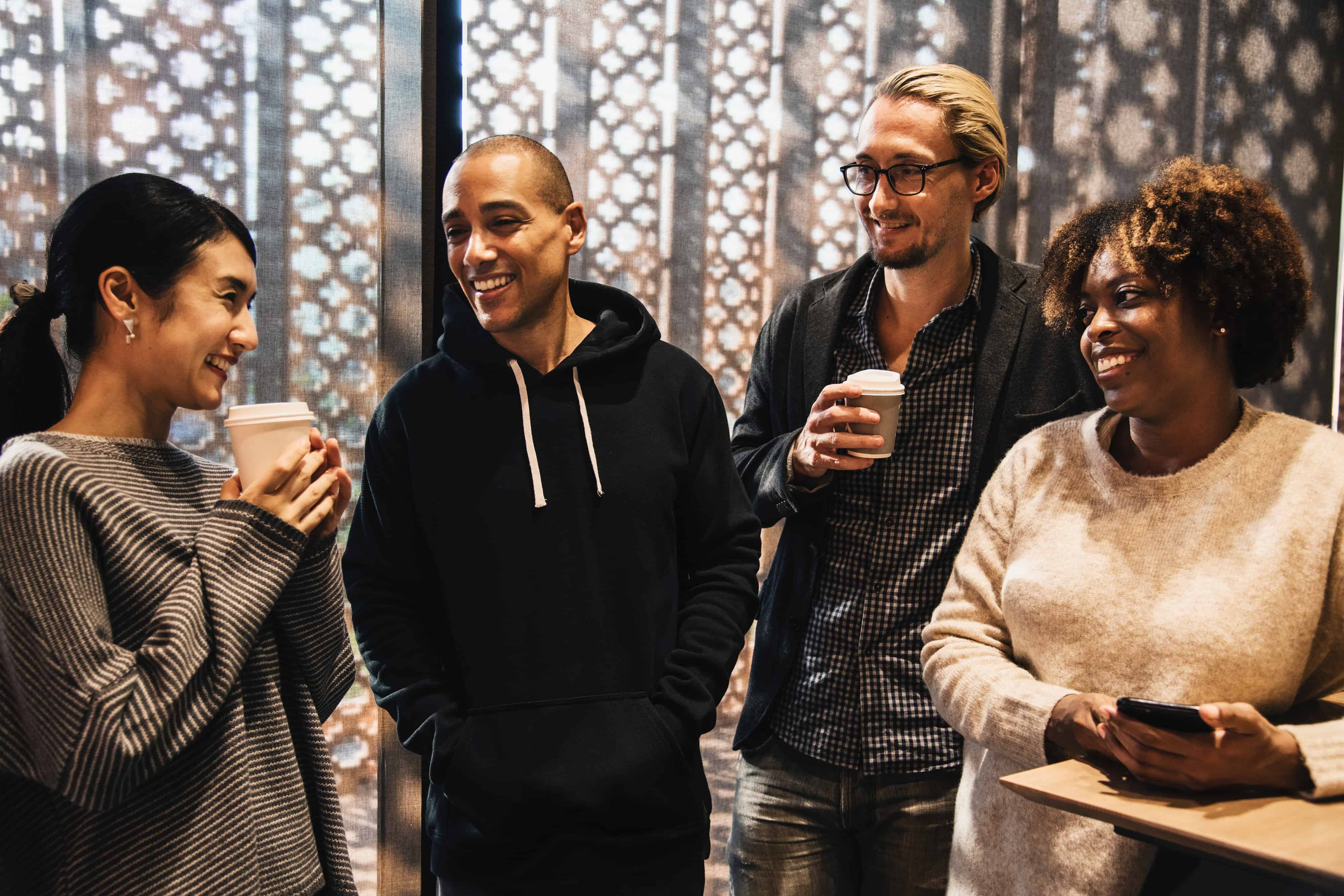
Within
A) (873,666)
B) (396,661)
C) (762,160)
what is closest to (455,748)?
(396,661)

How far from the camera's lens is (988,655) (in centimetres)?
152

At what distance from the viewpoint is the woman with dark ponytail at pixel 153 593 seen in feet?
4.03

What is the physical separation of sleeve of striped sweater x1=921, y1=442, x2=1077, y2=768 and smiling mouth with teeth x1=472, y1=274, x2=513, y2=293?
0.85m

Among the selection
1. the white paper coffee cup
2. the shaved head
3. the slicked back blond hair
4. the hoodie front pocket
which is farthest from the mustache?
the white paper coffee cup

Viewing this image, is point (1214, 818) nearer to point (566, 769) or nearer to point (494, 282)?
point (566, 769)

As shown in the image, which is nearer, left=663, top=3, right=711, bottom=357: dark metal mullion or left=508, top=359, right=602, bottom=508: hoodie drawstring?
left=508, top=359, right=602, bottom=508: hoodie drawstring

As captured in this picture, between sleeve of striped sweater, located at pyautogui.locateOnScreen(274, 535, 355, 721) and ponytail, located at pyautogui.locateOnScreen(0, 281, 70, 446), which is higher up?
ponytail, located at pyautogui.locateOnScreen(0, 281, 70, 446)

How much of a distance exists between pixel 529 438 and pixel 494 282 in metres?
0.26

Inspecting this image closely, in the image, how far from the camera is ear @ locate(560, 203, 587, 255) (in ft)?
5.73

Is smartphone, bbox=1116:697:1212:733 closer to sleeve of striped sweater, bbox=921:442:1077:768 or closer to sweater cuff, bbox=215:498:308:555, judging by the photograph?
sleeve of striped sweater, bbox=921:442:1077:768

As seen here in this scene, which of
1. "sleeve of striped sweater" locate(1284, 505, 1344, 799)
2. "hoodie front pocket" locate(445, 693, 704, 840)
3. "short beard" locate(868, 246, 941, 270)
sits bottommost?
"hoodie front pocket" locate(445, 693, 704, 840)

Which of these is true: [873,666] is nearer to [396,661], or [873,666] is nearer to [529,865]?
[529,865]

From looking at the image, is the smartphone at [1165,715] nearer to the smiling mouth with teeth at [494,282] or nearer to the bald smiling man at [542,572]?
the bald smiling man at [542,572]

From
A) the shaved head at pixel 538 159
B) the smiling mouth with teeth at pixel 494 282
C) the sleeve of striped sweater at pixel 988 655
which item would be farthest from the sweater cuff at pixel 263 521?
the sleeve of striped sweater at pixel 988 655
